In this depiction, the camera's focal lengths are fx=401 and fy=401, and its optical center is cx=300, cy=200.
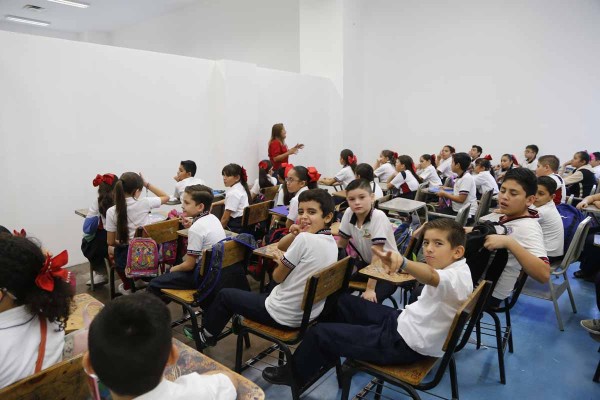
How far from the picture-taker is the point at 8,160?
12.8ft

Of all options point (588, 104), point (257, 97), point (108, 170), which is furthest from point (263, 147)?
point (588, 104)

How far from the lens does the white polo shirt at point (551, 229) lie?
120 inches

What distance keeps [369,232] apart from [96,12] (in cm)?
1145

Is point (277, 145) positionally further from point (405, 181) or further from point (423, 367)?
point (423, 367)

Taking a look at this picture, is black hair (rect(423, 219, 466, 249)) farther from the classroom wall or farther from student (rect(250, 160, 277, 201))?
the classroom wall

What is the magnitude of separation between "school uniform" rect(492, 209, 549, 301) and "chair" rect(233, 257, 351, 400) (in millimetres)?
907

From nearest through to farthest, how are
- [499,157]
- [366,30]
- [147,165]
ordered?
1. [147,165]
2. [499,157]
3. [366,30]

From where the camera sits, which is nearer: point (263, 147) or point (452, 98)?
point (263, 147)

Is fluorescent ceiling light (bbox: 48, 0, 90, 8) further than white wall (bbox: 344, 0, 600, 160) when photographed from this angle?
Yes

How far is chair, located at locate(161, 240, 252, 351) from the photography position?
233 centimetres

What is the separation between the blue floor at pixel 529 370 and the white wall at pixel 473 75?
4.86m

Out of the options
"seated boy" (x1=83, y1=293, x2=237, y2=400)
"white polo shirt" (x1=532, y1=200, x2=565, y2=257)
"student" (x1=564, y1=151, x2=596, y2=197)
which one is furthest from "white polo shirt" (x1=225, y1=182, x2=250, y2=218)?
"student" (x1=564, y1=151, x2=596, y2=197)

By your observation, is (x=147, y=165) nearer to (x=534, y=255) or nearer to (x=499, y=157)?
(x=534, y=255)

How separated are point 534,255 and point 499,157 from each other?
590 cm
